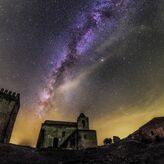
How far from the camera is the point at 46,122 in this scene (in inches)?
1670

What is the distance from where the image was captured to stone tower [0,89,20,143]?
3419 centimetres

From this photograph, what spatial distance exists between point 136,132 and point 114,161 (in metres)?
22.7

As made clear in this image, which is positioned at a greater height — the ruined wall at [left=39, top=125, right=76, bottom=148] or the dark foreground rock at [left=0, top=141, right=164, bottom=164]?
the ruined wall at [left=39, top=125, right=76, bottom=148]

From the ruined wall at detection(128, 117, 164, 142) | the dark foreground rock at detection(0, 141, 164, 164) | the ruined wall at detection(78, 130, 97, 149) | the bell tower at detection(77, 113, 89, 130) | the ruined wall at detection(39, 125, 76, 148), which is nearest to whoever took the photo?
the dark foreground rock at detection(0, 141, 164, 164)

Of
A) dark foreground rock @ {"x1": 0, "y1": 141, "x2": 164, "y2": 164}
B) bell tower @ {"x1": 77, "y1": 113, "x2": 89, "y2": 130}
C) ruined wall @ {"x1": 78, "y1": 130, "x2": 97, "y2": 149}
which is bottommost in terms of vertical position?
dark foreground rock @ {"x1": 0, "y1": 141, "x2": 164, "y2": 164}

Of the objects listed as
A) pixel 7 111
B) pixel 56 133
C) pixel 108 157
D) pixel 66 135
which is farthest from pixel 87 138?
pixel 108 157

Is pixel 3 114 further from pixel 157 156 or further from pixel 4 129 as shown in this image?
pixel 157 156

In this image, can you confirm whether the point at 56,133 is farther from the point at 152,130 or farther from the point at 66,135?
the point at 152,130

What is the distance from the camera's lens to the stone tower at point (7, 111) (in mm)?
34188

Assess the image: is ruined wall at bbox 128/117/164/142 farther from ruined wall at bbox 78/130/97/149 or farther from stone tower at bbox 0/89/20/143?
stone tower at bbox 0/89/20/143

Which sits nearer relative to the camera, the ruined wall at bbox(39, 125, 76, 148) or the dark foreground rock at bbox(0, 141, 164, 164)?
the dark foreground rock at bbox(0, 141, 164, 164)

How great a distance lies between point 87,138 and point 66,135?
18.9 feet

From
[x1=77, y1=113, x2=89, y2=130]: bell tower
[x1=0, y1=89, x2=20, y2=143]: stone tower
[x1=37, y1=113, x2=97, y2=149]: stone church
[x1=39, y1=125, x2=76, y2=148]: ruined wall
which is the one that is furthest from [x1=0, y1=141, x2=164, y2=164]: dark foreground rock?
[x1=77, y1=113, x2=89, y2=130]: bell tower

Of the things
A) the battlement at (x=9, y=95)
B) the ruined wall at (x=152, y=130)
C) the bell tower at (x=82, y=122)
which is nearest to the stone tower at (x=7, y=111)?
the battlement at (x=9, y=95)
